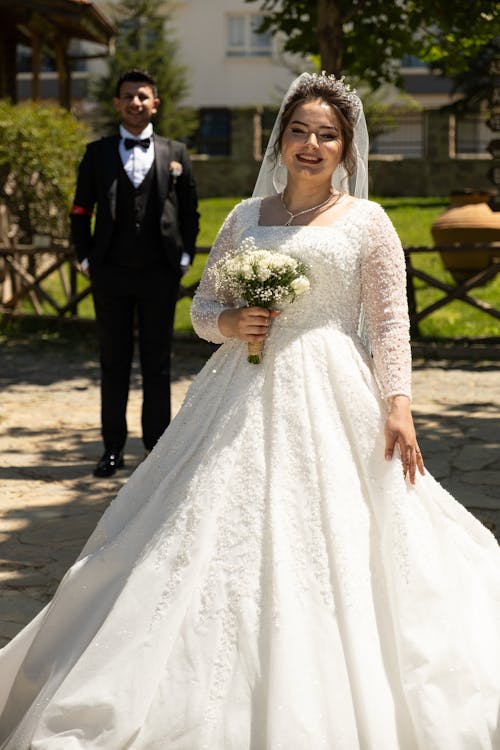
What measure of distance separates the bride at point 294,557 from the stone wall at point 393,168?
23.2m

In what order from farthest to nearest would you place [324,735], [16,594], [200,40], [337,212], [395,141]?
[200,40] < [395,141] < [16,594] < [337,212] < [324,735]

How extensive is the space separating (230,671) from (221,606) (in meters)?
0.20

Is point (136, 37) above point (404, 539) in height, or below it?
above

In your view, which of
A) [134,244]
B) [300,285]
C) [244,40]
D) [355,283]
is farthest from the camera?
[244,40]

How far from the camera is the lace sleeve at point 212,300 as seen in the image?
4.01 metres

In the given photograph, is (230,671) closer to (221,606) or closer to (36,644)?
(221,606)

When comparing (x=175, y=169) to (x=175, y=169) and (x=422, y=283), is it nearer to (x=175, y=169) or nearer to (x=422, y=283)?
(x=175, y=169)

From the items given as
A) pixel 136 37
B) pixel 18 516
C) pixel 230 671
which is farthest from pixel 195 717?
pixel 136 37

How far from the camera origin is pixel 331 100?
3.92m

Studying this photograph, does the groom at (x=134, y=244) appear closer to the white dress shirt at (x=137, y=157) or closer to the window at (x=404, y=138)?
the white dress shirt at (x=137, y=157)

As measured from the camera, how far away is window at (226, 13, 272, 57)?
36.6m

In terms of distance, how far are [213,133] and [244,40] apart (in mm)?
4956

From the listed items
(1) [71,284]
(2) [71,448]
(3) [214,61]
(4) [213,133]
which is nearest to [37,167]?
(1) [71,284]

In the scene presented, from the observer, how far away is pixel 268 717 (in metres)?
3.14
